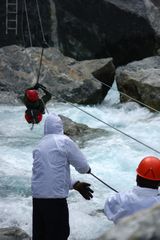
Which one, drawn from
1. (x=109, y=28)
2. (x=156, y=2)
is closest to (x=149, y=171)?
(x=109, y=28)

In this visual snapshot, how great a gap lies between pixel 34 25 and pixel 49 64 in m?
3.85

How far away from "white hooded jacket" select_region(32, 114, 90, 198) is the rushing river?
1.55m

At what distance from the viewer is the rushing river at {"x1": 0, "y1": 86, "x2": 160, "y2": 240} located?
5047 millimetres

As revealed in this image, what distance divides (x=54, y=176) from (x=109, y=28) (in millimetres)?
12396

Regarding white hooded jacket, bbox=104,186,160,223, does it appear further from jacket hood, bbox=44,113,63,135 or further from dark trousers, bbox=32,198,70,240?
jacket hood, bbox=44,113,63,135

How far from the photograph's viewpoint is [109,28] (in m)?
15.1

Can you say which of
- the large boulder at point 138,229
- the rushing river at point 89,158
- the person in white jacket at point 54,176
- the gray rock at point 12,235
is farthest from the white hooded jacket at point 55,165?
the large boulder at point 138,229

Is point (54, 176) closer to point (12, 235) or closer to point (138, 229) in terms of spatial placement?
point (12, 235)

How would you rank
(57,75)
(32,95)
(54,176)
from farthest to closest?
(57,75) → (32,95) → (54,176)

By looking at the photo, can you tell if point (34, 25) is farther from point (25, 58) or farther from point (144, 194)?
point (144, 194)

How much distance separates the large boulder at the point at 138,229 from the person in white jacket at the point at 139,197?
1.48m

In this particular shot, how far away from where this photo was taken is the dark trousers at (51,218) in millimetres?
3219

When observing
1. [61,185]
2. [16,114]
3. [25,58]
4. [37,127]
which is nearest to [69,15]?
[25,58]

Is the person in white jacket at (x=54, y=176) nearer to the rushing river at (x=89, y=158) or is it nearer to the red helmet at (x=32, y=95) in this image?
the rushing river at (x=89, y=158)
